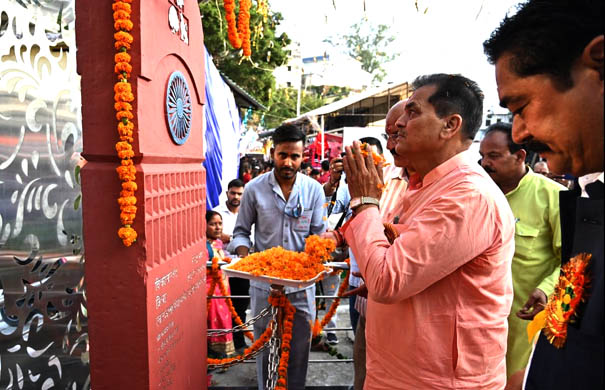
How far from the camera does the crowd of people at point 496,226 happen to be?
85 cm

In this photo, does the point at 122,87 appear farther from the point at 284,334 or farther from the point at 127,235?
the point at 284,334

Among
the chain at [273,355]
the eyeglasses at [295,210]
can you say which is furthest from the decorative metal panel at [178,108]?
the chain at [273,355]

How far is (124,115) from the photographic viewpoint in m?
1.89

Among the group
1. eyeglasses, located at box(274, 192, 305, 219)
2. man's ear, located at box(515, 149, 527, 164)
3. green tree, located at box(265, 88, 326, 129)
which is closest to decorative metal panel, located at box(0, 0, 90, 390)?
eyeglasses, located at box(274, 192, 305, 219)

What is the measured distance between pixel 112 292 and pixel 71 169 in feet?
2.58

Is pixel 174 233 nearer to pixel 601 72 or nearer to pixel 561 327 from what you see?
pixel 561 327

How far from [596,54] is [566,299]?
0.59m

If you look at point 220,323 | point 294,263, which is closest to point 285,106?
point 220,323

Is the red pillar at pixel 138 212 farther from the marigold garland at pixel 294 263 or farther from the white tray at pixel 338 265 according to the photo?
the white tray at pixel 338 265

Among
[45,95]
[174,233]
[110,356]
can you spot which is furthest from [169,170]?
[110,356]

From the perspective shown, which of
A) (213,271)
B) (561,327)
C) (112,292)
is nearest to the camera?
(561,327)

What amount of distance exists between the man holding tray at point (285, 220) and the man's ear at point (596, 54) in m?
2.95

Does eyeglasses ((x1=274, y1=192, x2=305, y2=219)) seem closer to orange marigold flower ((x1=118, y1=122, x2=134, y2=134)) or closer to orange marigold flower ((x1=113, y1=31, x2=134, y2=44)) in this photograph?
orange marigold flower ((x1=118, y1=122, x2=134, y2=134))

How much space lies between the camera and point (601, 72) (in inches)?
29.1
